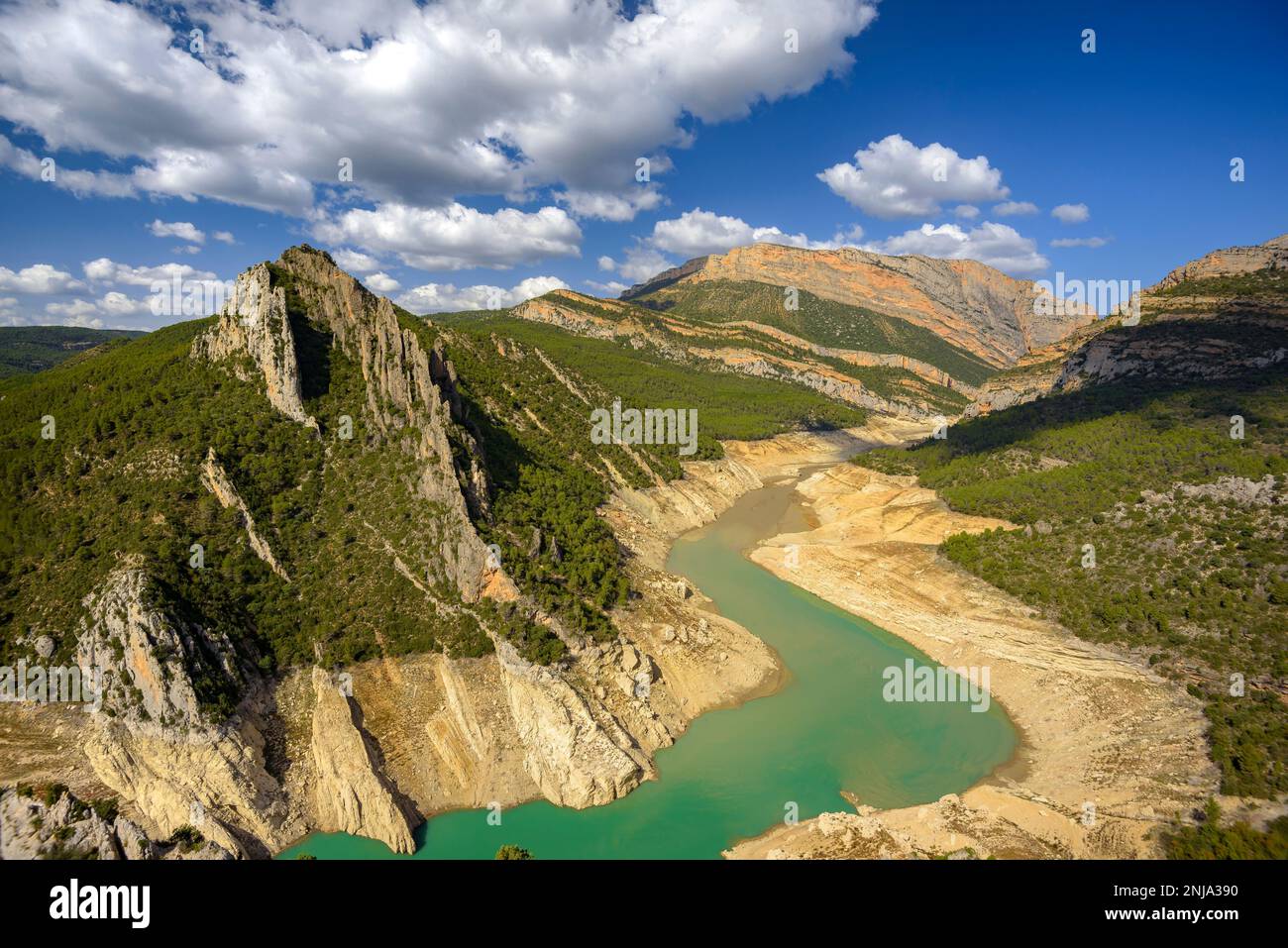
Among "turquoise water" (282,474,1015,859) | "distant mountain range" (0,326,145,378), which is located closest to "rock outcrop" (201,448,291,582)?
"turquoise water" (282,474,1015,859)

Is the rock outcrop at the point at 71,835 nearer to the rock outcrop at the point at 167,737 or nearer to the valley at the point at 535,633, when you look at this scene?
the valley at the point at 535,633

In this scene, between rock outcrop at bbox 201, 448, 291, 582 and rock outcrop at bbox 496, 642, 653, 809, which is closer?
rock outcrop at bbox 496, 642, 653, 809

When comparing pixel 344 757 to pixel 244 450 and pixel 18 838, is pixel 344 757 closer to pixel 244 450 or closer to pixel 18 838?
pixel 18 838

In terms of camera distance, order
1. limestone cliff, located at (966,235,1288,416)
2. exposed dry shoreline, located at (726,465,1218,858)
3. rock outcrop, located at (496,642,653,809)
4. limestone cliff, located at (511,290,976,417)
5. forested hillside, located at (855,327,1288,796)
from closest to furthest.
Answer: exposed dry shoreline, located at (726,465,1218,858), rock outcrop, located at (496,642,653,809), forested hillside, located at (855,327,1288,796), limestone cliff, located at (966,235,1288,416), limestone cliff, located at (511,290,976,417)

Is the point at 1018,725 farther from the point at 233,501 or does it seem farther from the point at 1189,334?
the point at 1189,334

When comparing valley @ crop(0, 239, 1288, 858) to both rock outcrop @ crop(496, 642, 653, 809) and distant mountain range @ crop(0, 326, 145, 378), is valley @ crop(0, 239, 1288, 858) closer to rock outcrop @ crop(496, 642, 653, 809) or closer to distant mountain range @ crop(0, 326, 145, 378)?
rock outcrop @ crop(496, 642, 653, 809)

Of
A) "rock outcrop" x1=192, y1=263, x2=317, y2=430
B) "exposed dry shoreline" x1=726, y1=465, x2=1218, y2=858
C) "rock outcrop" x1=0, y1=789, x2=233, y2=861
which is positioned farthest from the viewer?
"rock outcrop" x1=192, y1=263, x2=317, y2=430
